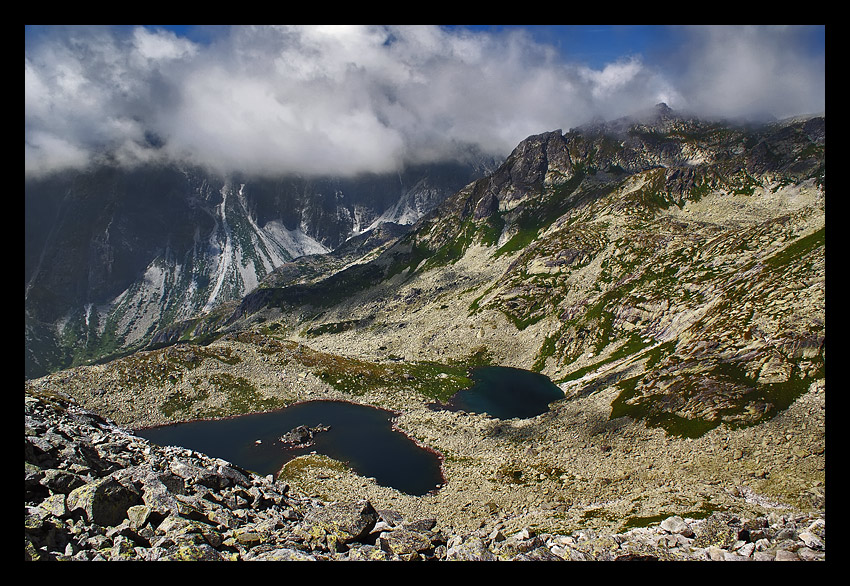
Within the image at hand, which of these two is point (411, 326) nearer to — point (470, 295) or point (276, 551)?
point (470, 295)

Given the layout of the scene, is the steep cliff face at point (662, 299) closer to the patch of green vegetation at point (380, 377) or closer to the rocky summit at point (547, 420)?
the rocky summit at point (547, 420)

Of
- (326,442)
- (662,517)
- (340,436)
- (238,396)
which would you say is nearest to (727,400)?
(662,517)

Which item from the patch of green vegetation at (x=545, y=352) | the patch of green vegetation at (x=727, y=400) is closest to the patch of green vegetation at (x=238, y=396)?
the patch of green vegetation at (x=727, y=400)

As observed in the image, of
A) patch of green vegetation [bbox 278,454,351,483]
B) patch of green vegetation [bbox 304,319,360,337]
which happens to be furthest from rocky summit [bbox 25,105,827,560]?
patch of green vegetation [bbox 304,319,360,337]

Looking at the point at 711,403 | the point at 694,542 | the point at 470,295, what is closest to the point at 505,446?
the point at 711,403

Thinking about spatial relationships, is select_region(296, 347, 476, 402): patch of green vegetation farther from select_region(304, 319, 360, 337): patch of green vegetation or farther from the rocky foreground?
select_region(304, 319, 360, 337): patch of green vegetation
